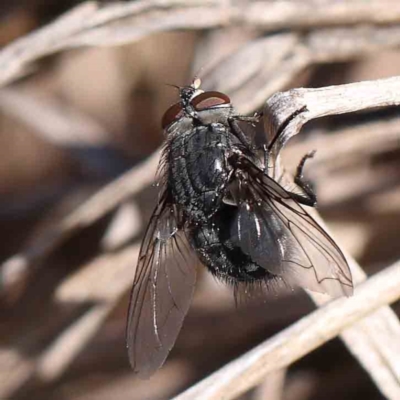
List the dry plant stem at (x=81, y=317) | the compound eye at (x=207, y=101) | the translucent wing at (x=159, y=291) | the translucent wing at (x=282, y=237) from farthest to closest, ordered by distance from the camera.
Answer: the dry plant stem at (x=81, y=317) → the compound eye at (x=207, y=101) → the translucent wing at (x=159, y=291) → the translucent wing at (x=282, y=237)

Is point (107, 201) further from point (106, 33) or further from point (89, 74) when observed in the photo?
point (89, 74)

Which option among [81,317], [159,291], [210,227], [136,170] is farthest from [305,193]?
[81,317]

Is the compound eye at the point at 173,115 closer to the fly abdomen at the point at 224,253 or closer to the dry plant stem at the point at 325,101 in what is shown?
the fly abdomen at the point at 224,253

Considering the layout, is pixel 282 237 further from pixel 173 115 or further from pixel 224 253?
pixel 173 115

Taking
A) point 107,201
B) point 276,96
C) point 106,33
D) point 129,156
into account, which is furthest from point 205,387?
point 129,156

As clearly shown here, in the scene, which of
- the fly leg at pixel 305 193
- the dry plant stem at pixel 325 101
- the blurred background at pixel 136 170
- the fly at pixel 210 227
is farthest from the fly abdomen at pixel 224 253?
the blurred background at pixel 136 170

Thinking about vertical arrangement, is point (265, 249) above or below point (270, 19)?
below

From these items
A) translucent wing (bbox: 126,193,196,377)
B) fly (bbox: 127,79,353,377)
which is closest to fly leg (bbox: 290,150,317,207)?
fly (bbox: 127,79,353,377)
